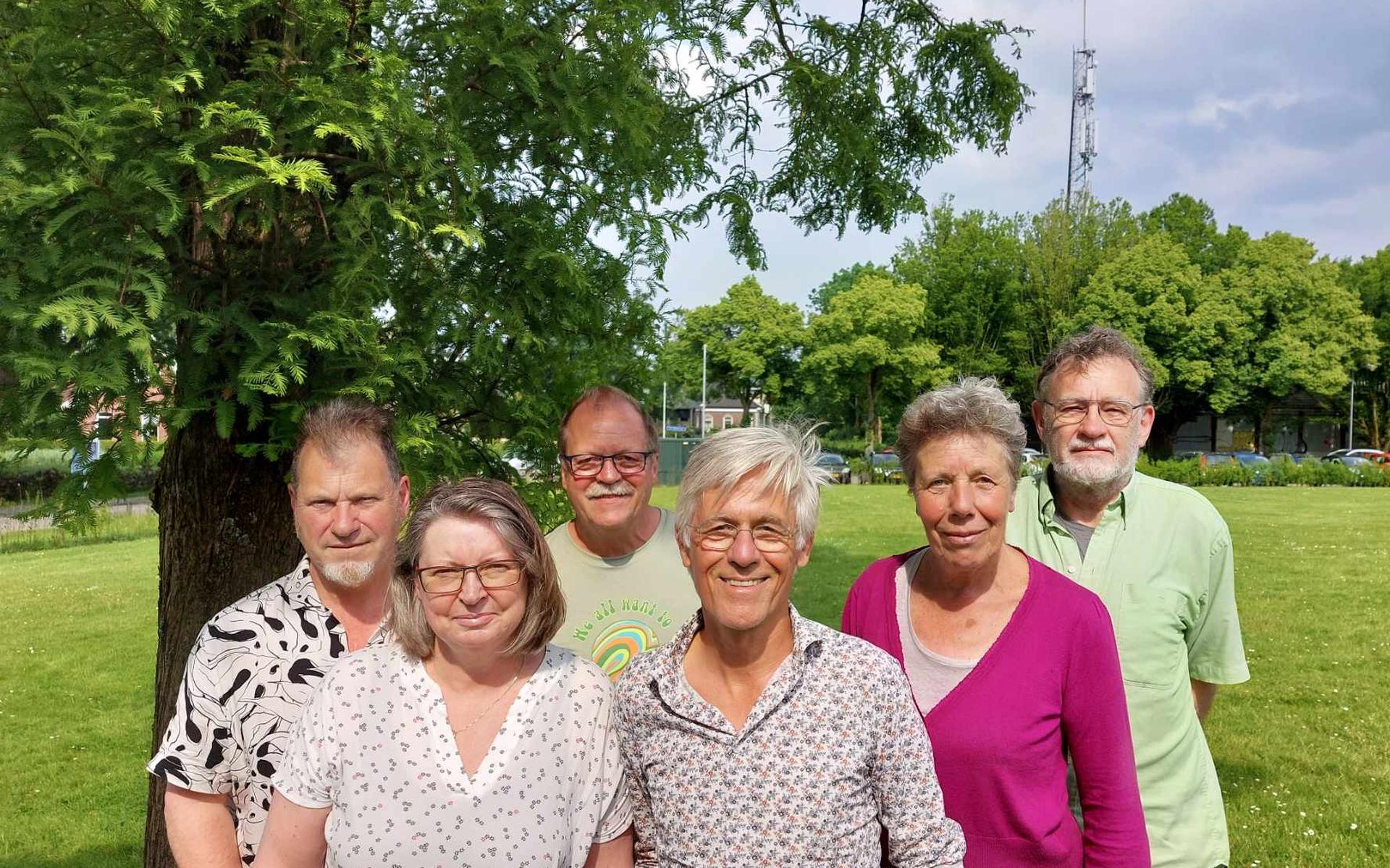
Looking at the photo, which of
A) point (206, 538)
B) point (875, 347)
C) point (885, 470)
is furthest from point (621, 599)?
point (875, 347)

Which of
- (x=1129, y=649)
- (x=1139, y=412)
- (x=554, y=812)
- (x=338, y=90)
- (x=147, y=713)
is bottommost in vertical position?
(x=147, y=713)

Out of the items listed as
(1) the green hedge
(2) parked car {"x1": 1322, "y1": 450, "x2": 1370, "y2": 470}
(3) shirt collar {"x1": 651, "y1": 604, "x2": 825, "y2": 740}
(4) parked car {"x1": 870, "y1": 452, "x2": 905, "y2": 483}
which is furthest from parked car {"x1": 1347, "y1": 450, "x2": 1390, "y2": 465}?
(3) shirt collar {"x1": 651, "y1": 604, "x2": 825, "y2": 740}

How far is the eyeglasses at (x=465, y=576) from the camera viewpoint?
7.99ft

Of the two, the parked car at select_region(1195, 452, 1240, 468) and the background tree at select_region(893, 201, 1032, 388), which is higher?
the background tree at select_region(893, 201, 1032, 388)

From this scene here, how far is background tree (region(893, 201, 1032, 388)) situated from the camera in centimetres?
5419

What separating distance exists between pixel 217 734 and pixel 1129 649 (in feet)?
8.91

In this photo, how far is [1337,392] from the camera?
51.0 metres

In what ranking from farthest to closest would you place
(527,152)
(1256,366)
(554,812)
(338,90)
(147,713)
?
(1256,366)
(147,713)
(527,152)
(338,90)
(554,812)

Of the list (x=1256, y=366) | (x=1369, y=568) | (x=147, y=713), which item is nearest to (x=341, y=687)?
(x=147, y=713)

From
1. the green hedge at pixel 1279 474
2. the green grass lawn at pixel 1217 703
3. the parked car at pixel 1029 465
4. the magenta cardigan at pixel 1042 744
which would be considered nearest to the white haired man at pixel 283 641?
the magenta cardigan at pixel 1042 744

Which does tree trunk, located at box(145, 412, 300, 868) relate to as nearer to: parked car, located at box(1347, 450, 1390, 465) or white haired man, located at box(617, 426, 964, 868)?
white haired man, located at box(617, 426, 964, 868)

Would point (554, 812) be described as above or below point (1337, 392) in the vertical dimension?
below

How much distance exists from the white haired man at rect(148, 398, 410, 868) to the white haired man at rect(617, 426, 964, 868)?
86 centimetres

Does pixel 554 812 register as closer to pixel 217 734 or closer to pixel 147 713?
pixel 217 734
